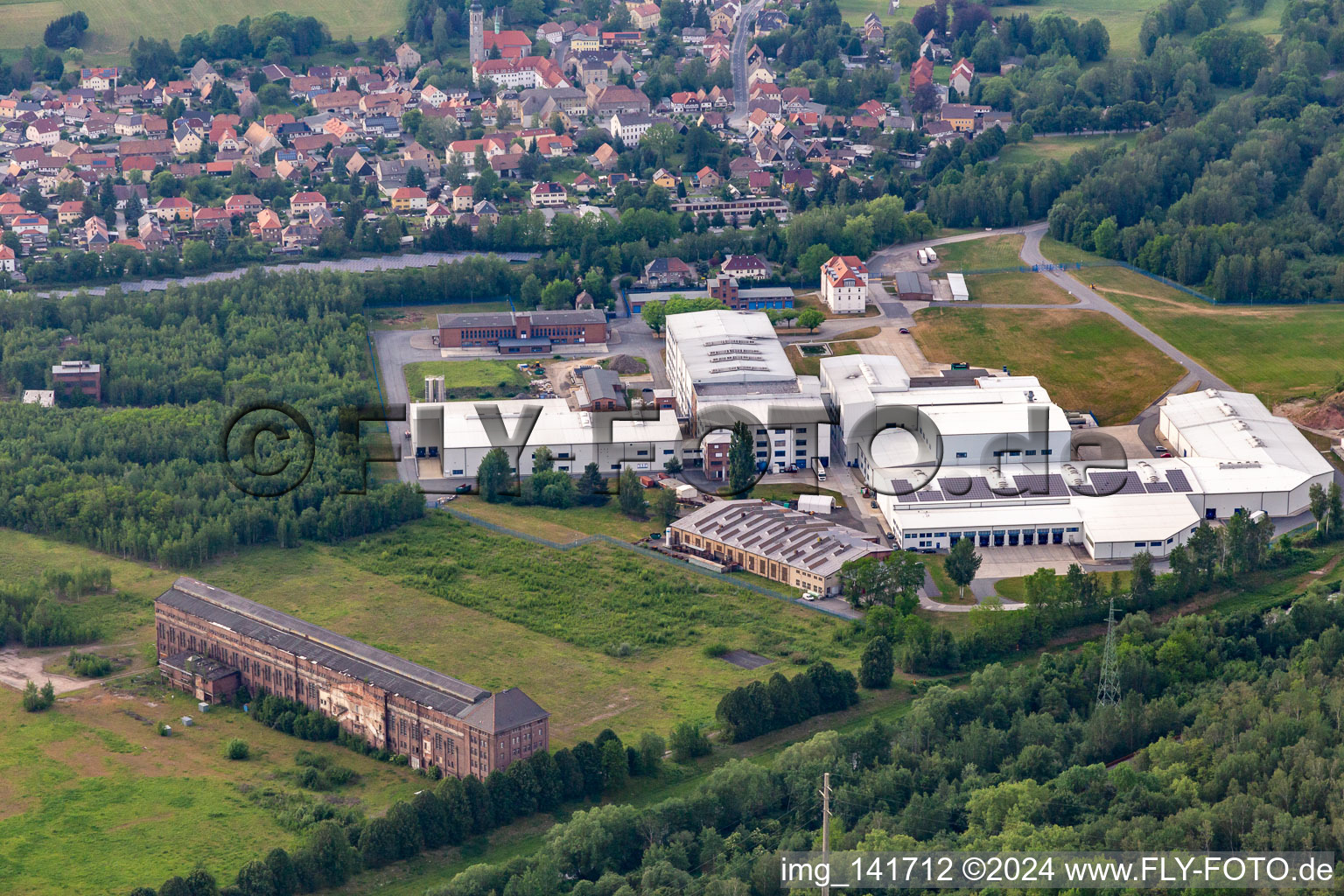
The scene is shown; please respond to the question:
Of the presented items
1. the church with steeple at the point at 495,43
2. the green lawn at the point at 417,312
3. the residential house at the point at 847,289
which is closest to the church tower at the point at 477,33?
the church with steeple at the point at 495,43

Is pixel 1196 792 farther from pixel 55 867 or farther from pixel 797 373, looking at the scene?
pixel 797 373

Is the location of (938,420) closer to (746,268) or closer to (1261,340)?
(1261,340)

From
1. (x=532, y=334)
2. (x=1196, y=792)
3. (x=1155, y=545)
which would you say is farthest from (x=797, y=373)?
(x=1196, y=792)

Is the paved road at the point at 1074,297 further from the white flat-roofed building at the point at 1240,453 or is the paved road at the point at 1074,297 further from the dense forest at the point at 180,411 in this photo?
the dense forest at the point at 180,411

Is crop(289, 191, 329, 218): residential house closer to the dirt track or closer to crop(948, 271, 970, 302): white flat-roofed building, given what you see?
crop(948, 271, 970, 302): white flat-roofed building

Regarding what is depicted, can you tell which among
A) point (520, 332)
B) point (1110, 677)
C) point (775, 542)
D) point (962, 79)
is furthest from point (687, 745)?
point (962, 79)

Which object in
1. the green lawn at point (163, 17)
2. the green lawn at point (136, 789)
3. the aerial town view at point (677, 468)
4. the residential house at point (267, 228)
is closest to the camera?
the green lawn at point (136, 789)
